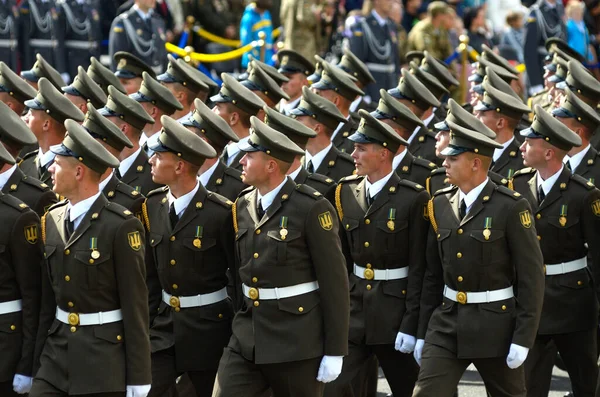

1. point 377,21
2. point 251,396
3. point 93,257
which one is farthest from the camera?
point 377,21

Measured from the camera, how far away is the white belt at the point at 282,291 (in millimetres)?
6422

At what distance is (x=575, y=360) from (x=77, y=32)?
32.7 feet

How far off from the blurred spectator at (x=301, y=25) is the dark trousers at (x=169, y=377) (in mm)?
10080

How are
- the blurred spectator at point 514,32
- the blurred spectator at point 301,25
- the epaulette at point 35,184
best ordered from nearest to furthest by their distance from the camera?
the epaulette at point 35,184, the blurred spectator at point 301,25, the blurred spectator at point 514,32

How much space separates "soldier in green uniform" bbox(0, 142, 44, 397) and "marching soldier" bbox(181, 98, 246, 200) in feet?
5.06

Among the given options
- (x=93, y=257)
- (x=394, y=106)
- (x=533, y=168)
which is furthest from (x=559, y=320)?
(x=93, y=257)

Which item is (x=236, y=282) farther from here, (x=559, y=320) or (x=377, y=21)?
(x=377, y=21)

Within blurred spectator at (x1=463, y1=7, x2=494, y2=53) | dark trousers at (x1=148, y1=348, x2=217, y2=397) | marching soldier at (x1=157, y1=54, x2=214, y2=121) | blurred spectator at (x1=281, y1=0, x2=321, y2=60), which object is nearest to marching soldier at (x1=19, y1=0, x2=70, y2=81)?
blurred spectator at (x1=281, y1=0, x2=321, y2=60)

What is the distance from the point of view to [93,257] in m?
6.04

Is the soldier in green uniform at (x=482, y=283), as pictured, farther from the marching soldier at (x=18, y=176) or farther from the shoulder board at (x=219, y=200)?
the marching soldier at (x=18, y=176)

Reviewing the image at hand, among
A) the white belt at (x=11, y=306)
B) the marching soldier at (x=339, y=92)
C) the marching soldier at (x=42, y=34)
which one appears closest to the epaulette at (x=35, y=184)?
the white belt at (x=11, y=306)

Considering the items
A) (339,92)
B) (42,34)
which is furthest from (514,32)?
(339,92)

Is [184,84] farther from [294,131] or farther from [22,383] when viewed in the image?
[22,383]

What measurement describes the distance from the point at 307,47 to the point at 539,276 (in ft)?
34.9
